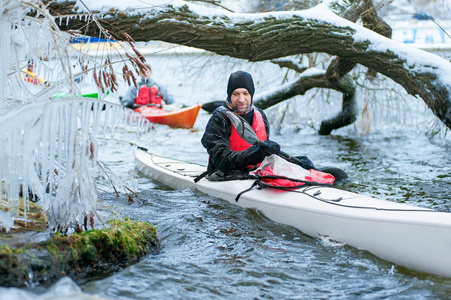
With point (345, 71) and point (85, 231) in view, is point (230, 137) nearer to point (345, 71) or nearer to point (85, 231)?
point (85, 231)

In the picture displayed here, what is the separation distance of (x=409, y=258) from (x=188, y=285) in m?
1.34

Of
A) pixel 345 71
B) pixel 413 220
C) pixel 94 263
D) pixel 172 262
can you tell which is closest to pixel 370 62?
pixel 345 71

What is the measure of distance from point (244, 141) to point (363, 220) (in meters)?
1.57

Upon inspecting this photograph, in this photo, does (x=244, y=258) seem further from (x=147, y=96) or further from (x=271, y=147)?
(x=147, y=96)

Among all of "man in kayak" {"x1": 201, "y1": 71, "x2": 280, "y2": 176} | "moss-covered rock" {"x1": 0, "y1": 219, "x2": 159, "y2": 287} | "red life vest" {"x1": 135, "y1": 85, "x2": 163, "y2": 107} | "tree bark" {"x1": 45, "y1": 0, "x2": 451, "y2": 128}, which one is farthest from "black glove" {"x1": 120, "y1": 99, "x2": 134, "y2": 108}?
"moss-covered rock" {"x1": 0, "y1": 219, "x2": 159, "y2": 287}

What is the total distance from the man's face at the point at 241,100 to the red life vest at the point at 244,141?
0.14 m

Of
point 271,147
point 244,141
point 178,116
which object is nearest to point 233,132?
point 244,141

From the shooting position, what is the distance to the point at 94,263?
2.50 meters

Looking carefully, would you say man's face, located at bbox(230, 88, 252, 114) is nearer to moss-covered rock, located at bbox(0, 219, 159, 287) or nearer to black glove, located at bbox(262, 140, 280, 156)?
black glove, located at bbox(262, 140, 280, 156)

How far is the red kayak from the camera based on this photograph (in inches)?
423

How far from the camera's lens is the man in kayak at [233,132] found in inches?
161

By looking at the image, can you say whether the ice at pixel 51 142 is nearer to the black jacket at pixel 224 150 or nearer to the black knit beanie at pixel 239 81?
the black jacket at pixel 224 150

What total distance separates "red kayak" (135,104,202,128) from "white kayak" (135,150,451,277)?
650cm

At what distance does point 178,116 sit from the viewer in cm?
1082
